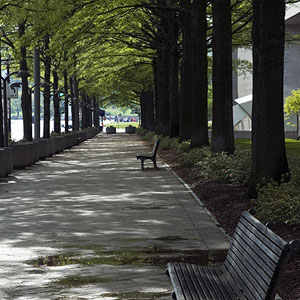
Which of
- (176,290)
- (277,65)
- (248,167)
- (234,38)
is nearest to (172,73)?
(234,38)

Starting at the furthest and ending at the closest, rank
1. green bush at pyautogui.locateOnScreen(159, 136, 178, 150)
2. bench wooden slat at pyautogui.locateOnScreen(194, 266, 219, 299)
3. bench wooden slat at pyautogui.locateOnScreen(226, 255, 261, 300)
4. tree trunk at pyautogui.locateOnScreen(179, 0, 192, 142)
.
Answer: green bush at pyautogui.locateOnScreen(159, 136, 178, 150) < tree trunk at pyautogui.locateOnScreen(179, 0, 192, 142) < bench wooden slat at pyautogui.locateOnScreen(194, 266, 219, 299) < bench wooden slat at pyautogui.locateOnScreen(226, 255, 261, 300)

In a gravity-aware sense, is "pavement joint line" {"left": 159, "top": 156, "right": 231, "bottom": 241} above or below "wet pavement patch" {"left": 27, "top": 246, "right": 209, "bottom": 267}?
below

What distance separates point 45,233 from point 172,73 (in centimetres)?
2915

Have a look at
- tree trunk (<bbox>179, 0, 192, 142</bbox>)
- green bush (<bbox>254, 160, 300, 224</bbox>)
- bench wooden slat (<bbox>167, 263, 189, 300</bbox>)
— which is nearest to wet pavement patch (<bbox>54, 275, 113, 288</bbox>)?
bench wooden slat (<bbox>167, 263, 189, 300</bbox>)

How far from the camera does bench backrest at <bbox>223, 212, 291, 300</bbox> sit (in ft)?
18.4

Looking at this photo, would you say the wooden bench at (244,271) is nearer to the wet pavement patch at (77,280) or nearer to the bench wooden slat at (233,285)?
the bench wooden slat at (233,285)

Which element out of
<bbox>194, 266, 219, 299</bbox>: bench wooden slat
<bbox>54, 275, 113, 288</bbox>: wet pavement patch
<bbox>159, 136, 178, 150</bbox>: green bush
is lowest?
<bbox>54, 275, 113, 288</bbox>: wet pavement patch

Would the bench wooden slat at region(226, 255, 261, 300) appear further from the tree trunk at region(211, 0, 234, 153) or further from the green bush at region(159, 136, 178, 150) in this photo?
the green bush at region(159, 136, 178, 150)

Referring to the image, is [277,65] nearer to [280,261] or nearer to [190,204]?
[190,204]

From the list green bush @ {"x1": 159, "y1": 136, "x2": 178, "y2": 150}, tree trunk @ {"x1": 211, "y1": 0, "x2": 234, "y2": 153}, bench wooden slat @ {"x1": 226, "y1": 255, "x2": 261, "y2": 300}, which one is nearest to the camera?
bench wooden slat @ {"x1": 226, "y1": 255, "x2": 261, "y2": 300}

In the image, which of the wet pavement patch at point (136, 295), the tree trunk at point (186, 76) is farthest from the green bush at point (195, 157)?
the wet pavement patch at point (136, 295)

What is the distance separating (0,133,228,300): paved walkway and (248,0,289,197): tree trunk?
1512mm

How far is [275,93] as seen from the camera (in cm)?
1540

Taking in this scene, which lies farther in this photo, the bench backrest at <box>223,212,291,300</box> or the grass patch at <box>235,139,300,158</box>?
the grass patch at <box>235,139,300,158</box>
